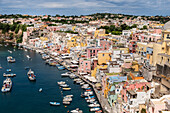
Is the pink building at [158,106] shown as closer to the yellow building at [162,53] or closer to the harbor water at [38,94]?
the yellow building at [162,53]

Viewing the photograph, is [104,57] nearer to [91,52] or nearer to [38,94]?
[91,52]

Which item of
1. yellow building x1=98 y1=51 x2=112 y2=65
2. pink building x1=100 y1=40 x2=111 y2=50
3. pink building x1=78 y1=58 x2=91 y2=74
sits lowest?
pink building x1=78 y1=58 x2=91 y2=74

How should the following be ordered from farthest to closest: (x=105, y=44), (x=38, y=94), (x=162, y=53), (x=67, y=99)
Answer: (x=105, y=44)
(x=38, y=94)
(x=67, y=99)
(x=162, y=53)

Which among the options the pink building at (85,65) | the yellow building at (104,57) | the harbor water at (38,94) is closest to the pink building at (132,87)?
the harbor water at (38,94)

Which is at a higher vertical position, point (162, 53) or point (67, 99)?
point (162, 53)

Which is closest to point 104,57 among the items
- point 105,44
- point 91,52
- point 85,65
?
point 85,65

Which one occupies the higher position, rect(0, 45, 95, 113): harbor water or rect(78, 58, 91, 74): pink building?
rect(78, 58, 91, 74): pink building

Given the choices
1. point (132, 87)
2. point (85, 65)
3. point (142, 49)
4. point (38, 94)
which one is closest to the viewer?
point (132, 87)

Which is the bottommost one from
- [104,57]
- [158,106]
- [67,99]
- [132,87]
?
[67,99]

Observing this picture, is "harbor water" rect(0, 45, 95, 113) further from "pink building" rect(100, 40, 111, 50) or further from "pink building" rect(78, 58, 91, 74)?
"pink building" rect(100, 40, 111, 50)

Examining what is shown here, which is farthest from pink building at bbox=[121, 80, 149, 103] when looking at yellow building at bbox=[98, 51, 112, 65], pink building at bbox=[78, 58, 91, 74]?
pink building at bbox=[78, 58, 91, 74]

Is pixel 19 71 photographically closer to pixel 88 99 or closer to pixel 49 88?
pixel 49 88

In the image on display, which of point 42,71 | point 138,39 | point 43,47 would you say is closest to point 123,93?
point 138,39
